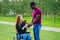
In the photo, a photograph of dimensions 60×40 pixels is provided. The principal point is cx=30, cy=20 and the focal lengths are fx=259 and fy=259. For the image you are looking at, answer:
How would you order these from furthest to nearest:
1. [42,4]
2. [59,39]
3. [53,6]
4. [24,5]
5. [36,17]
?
[24,5] < [42,4] < [53,6] < [59,39] < [36,17]

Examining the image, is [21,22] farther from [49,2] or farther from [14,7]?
[14,7]

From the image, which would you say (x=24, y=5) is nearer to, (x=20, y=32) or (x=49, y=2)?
(x=49, y=2)

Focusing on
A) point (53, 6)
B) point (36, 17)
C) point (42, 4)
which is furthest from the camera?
point (42, 4)

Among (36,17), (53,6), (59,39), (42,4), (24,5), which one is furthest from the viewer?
(24,5)

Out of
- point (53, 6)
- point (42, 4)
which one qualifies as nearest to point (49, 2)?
point (53, 6)

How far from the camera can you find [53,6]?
31625 mm

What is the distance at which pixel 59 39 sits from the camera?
12.8 meters

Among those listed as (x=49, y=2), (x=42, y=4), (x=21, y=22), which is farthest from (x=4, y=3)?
(x=21, y=22)

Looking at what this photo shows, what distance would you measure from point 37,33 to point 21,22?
2.22ft

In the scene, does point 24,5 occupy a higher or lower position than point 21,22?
lower

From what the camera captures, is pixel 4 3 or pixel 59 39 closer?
pixel 59 39

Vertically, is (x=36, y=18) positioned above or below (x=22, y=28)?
above

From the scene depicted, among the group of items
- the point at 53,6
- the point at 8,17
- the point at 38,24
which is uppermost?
the point at 38,24

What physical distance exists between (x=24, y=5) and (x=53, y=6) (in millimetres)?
11416
